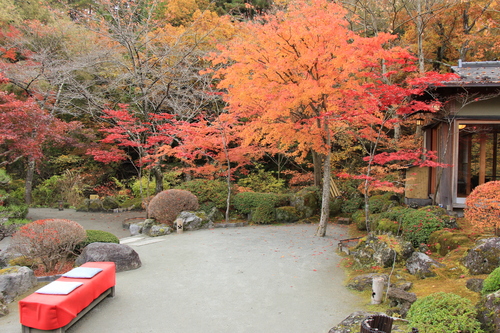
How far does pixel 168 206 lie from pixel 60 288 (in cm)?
742

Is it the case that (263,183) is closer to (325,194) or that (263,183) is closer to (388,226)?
(325,194)

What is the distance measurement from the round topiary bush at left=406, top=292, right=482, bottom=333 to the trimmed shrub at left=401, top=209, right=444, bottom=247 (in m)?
3.89

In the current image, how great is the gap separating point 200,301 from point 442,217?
19.1 feet

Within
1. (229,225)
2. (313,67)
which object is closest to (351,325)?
(313,67)

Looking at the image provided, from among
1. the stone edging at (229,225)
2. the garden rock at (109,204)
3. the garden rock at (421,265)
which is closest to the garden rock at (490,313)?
the garden rock at (421,265)

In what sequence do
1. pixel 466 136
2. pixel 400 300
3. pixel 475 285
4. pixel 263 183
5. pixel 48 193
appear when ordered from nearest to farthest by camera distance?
pixel 475 285 < pixel 400 300 < pixel 466 136 < pixel 263 183 < pixel 48 193

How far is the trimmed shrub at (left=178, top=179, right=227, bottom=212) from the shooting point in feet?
44.2

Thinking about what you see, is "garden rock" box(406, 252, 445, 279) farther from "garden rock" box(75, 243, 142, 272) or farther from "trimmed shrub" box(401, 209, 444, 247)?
"garden rock" box(75, 243, 142, 272)

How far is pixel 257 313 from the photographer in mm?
5078

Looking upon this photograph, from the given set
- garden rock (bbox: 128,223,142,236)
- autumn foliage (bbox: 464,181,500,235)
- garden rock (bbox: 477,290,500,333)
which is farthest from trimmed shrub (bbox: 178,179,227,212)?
garden rock (bbox: 477,290,500,333)

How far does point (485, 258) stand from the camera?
527 centimetres

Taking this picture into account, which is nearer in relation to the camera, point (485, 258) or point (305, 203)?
point (485, 258)

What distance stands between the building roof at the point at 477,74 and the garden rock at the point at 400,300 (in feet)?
19.9

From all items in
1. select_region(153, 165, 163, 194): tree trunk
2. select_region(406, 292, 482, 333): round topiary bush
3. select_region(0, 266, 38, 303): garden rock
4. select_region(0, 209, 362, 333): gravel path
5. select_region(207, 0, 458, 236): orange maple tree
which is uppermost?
select_region(207, 0, 458, 236): orange maple tree
